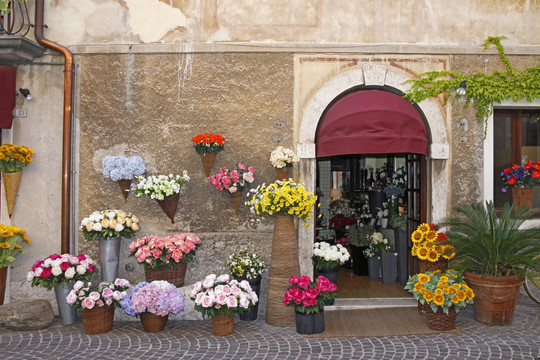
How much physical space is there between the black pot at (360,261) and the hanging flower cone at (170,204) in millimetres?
3699

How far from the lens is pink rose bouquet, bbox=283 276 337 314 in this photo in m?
5.35

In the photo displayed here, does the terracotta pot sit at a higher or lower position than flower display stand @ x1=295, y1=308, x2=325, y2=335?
→ higher

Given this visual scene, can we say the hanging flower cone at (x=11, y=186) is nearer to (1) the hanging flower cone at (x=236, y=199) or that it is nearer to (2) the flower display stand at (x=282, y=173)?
(1) the hanging flower cone at (x=236, y=199)

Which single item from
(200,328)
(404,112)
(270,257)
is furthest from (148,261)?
(404,112)

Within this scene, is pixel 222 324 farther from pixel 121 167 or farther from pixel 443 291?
pixel 443 291

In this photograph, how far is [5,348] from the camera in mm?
5094

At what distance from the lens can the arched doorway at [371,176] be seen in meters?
6.25

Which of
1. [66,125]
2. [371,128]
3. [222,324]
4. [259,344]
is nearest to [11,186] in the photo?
[66,125]

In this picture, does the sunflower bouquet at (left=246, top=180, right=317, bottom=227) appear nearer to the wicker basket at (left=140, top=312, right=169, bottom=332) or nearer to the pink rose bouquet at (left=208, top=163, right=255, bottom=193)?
the pink rose bouquet at (left=208, top=163, right=255, bottom=193)

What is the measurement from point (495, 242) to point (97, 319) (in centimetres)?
492

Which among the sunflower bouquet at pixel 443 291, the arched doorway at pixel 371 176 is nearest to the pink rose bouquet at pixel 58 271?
the arched doorway at pixel 371 176

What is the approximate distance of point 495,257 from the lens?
5637mm

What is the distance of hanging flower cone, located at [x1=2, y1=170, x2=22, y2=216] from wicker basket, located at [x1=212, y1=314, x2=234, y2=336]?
11.1 ft

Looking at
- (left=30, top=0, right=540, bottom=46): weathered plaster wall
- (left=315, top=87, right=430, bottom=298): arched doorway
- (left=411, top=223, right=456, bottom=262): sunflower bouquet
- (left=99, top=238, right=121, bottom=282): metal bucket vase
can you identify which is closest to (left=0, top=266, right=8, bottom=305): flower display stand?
(left=99, top=238, right=121, bottom=282): metal bucket vase
